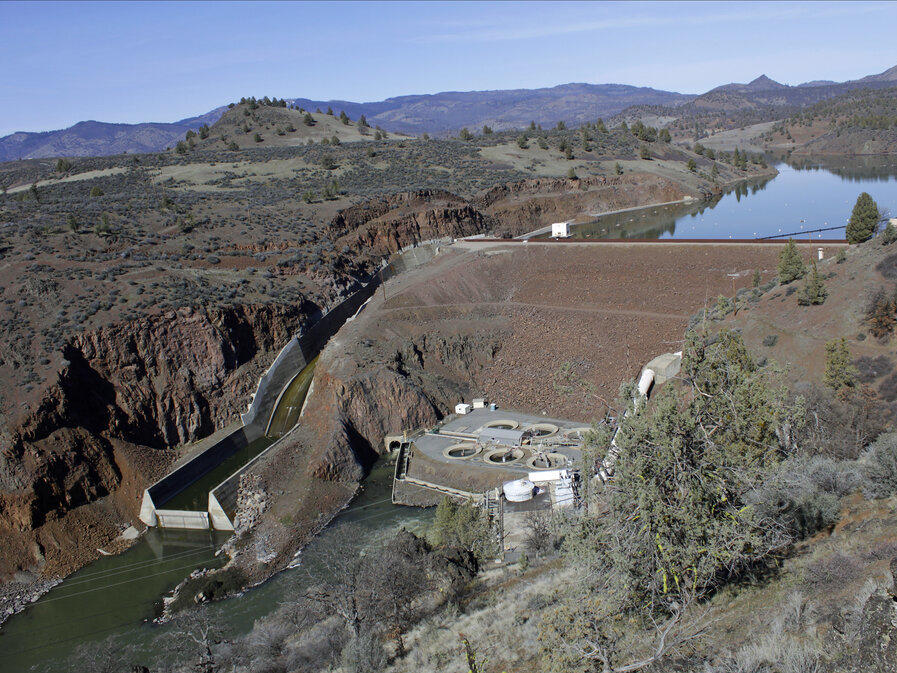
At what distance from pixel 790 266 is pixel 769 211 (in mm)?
36978

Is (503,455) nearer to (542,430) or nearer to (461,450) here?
(461,450)

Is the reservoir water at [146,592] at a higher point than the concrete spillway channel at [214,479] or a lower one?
lower

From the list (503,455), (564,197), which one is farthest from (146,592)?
(564,197)

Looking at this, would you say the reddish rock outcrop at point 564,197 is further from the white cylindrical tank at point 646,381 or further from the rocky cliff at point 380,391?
the white cylindrical tank at point 646,381

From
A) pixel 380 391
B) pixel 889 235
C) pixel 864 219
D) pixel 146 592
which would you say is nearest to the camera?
pixel 146 592

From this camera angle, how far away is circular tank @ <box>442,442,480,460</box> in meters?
29.9

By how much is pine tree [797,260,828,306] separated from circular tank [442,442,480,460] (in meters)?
16.1

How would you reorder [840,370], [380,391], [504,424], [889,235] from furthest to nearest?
[380,391], [504,424], [889,235], [840,370]

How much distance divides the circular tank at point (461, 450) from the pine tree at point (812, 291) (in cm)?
1609

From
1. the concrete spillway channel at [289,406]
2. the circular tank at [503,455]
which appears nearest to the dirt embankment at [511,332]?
the concrete spillway channel at [289,406]

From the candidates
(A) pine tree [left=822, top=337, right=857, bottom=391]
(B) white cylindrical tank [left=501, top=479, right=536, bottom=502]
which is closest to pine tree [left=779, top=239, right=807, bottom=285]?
(A) pine tree [left=822, top=337, right=857, bottom=391]

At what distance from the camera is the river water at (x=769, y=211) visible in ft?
184

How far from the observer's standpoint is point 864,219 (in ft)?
113

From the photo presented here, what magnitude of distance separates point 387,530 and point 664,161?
77697 millimetres
